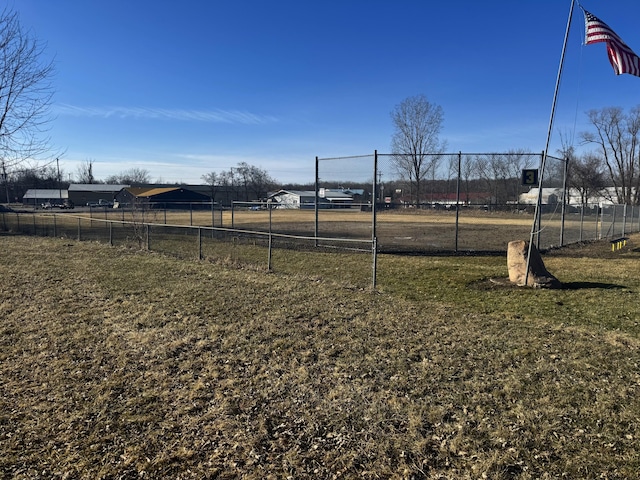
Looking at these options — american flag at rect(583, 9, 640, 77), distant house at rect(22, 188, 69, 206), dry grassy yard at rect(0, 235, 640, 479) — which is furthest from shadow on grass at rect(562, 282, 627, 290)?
distant house at rect(22, 188, 69, 206)

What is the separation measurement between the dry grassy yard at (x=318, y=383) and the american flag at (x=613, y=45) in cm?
359

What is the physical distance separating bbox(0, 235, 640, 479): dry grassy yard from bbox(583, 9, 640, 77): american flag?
359cm

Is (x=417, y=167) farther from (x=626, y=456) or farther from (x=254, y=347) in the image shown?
(x=626, y=456)

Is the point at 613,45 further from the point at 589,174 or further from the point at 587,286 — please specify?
the point at 589,174

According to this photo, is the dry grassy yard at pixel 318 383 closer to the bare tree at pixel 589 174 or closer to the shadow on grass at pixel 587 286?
the shadow on grass at pixel 587 286

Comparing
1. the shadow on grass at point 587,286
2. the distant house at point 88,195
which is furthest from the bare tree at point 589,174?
the distant house at point 88,195

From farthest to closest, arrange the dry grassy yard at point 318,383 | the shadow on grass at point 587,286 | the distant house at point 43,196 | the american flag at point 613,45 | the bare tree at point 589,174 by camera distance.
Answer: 1. the distant house at point 43,196
2. the bare tree at point 589,174
3. the shadow on grass at point 587,286
4. the american flag at point 613,45
5. the dry grassy yard at point 318,383

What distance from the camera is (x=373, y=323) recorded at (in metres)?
5.74

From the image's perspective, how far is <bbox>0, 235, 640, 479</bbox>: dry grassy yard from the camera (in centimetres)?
282

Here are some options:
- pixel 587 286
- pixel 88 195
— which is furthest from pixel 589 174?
pixel 88 195

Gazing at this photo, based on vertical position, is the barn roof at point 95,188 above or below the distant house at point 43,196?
above

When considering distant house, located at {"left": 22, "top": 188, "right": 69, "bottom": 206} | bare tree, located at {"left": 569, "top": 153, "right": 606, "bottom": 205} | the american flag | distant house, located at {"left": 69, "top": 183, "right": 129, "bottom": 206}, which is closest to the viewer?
the american flag

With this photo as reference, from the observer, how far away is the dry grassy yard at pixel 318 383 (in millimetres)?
2824

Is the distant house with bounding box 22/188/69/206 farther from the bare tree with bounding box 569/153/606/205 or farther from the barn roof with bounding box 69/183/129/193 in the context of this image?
the bare tree with bounding box 569/153/606/205
